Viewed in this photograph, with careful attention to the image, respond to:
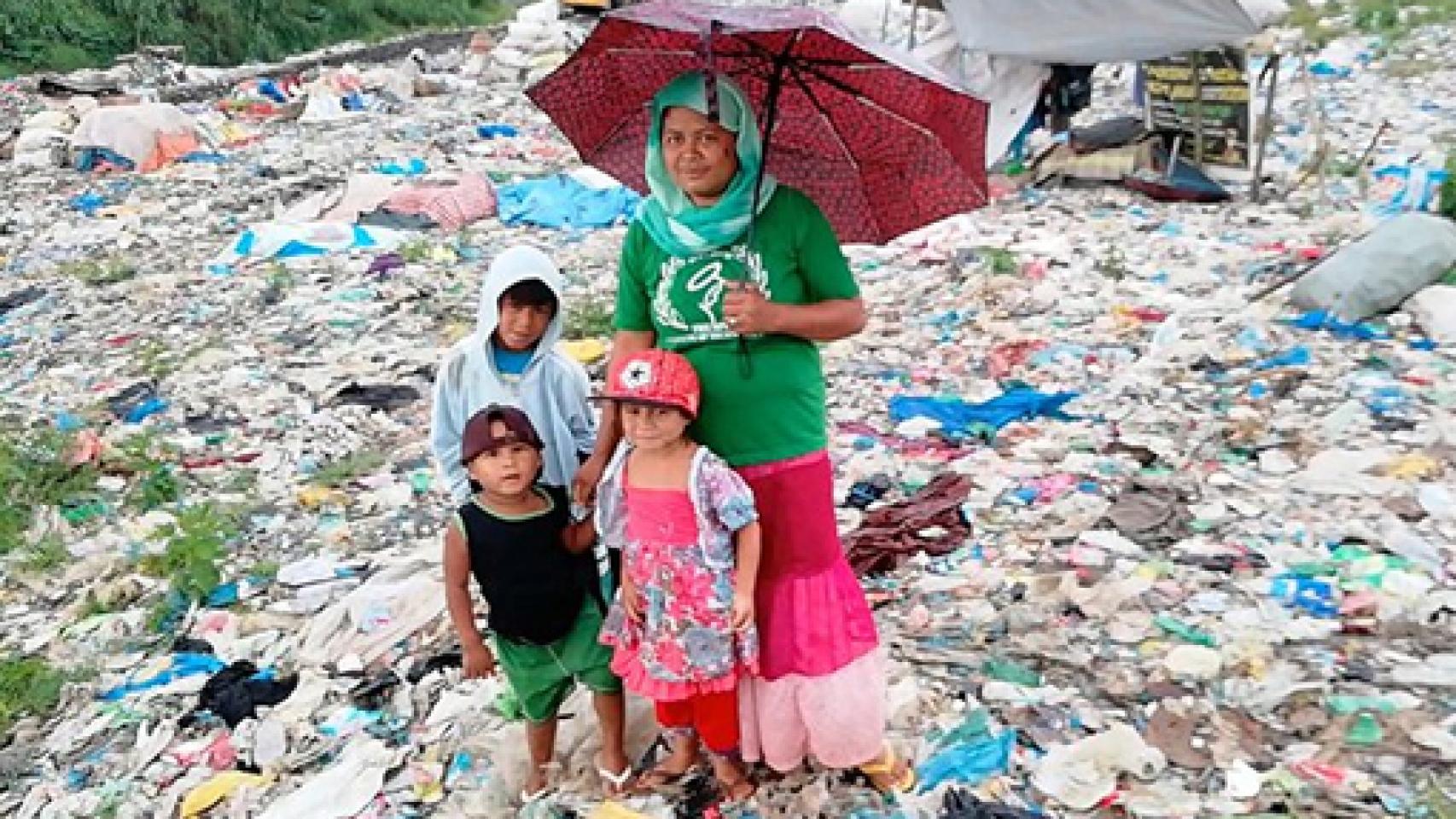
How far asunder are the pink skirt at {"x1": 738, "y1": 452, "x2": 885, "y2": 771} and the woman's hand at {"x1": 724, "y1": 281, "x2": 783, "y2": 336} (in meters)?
0.29

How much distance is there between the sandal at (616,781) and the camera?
2.71m

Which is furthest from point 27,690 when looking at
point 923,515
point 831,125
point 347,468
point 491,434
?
point 831,125

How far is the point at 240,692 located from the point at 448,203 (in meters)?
5.98

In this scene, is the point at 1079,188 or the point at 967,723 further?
the point at 1079,188

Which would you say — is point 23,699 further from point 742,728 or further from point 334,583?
point 742,728

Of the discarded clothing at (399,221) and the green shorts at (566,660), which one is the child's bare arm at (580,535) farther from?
the discarded clothing at (399,221)

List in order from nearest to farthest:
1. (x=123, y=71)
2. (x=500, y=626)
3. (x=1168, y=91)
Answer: (x=500, y=626) → (x=1168, y=91) → (x=123, y=71)

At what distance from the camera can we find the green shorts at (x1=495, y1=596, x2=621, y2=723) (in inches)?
Result: 99.3

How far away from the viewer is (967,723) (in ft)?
9.72

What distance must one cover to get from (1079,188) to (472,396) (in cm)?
722

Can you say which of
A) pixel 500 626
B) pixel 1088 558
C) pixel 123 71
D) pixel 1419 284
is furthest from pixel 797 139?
pixel 123 71

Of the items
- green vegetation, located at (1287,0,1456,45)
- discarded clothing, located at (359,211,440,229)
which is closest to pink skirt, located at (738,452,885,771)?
discarded clothing, located at (359,211,440,229)

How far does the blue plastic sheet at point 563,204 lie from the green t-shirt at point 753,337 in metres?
6.74

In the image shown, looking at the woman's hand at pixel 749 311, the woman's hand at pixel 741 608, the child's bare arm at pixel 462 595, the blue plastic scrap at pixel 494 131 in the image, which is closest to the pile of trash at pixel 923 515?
the child's bare arm at pixel 462 595
